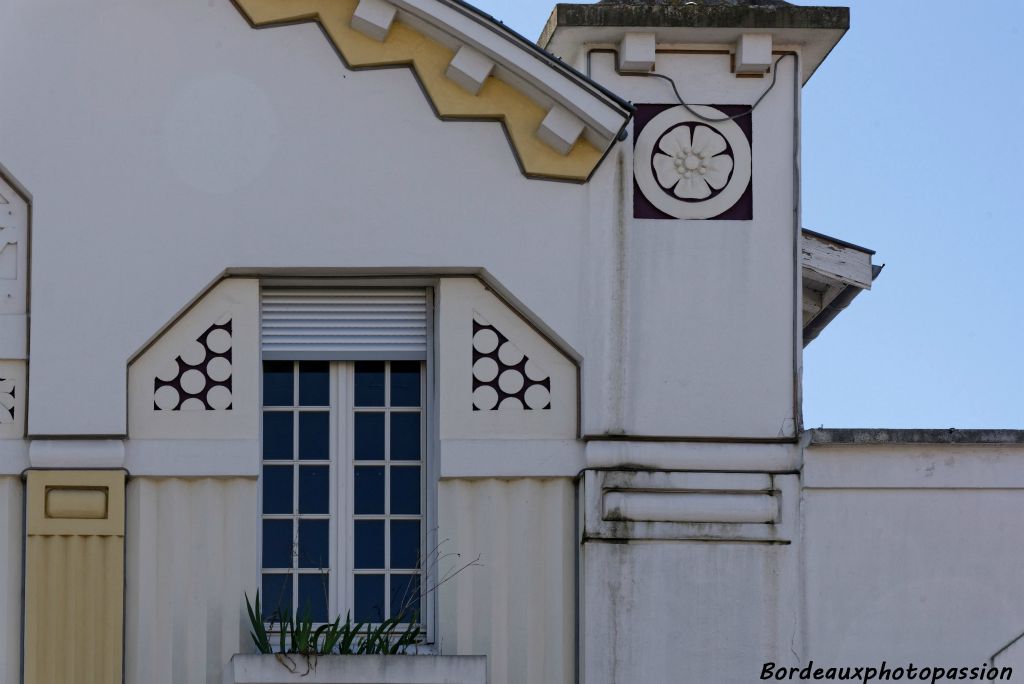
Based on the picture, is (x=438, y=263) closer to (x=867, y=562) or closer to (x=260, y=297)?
(x=260, y=297)

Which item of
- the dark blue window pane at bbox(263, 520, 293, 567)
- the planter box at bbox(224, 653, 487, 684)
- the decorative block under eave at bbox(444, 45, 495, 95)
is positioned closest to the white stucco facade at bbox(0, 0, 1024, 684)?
the decorative block under eave at bbox(444, 45, 495, 95)

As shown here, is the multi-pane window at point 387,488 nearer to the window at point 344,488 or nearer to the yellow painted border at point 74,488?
the window at point 344,488

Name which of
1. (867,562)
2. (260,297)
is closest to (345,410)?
(260,297)

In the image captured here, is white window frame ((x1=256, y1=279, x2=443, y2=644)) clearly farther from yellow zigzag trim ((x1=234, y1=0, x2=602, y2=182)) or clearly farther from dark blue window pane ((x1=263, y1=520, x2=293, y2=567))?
yellow zigzag trim ((x1=234, y1=0, x2=602, y2=182))

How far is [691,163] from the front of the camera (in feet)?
61.0

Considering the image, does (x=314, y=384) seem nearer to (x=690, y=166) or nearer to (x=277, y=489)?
(x=277, y=489)

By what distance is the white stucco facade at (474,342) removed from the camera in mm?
17938

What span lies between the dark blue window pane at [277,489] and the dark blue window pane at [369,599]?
71 centimetres

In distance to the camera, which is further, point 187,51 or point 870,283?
point 870,283

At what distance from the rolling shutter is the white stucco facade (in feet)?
0.07

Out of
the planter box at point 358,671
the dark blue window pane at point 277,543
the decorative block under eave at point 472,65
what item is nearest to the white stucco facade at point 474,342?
the decorative block under eave at point 472,65

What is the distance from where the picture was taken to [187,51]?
61.1ft

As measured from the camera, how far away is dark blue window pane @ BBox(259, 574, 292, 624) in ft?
59.6

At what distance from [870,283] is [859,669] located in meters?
4.08
